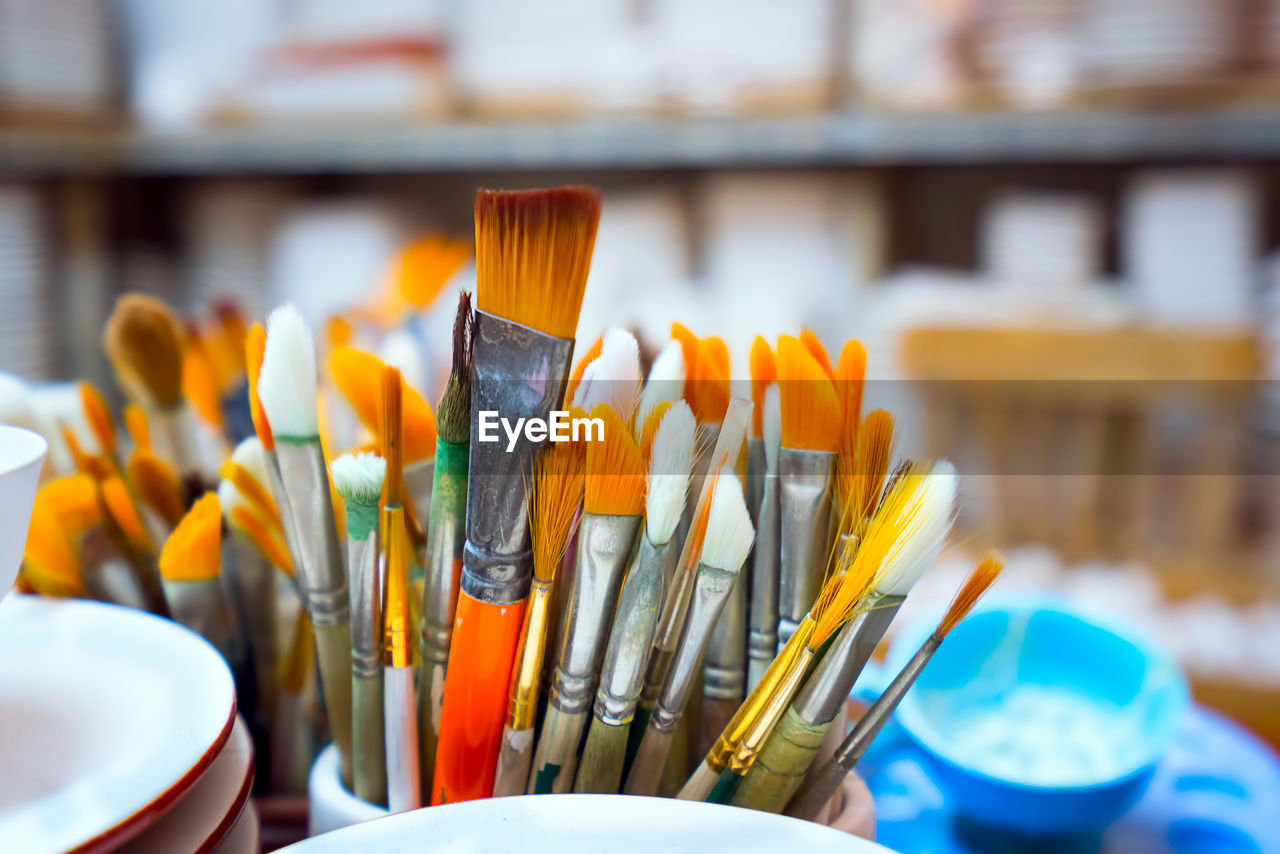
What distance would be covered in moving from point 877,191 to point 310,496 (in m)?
0.82

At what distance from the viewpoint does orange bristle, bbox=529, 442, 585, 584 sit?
0.65 feet

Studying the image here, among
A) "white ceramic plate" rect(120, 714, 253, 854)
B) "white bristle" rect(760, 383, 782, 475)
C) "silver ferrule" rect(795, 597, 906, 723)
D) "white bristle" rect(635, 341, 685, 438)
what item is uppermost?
"white bristle" rect(635, 341, 685, 438)

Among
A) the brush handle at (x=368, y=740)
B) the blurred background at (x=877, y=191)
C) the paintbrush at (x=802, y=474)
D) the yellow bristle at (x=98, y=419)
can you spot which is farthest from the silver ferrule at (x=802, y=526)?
the blurred background at (x=877, y=191)

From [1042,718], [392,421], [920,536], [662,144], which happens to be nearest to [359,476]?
[392,421]

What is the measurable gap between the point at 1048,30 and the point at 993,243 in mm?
192

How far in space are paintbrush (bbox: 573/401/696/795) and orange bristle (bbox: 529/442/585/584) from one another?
0.02 meters

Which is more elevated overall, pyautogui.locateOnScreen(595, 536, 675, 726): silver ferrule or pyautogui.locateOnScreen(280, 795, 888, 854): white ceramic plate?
pyautogui.locateOnScreen(595, 536, 675, 726): silver ferrule

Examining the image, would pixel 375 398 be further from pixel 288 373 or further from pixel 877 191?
pixel 877 191

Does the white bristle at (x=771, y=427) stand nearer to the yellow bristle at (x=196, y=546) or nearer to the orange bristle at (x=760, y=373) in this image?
the orange bristle at (x=760, y=373)

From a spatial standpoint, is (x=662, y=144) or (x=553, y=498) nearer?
(x=553, y=498)

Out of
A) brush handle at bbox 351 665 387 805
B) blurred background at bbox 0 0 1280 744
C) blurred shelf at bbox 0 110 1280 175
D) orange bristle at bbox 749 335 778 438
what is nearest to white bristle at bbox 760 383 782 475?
orange bristle at bbox 749 335 778 438

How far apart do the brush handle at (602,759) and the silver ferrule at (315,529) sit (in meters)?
0.07

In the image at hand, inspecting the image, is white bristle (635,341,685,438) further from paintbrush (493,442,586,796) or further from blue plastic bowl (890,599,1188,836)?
blue plastic bowl (890,599,1188,836)

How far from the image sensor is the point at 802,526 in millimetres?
213
